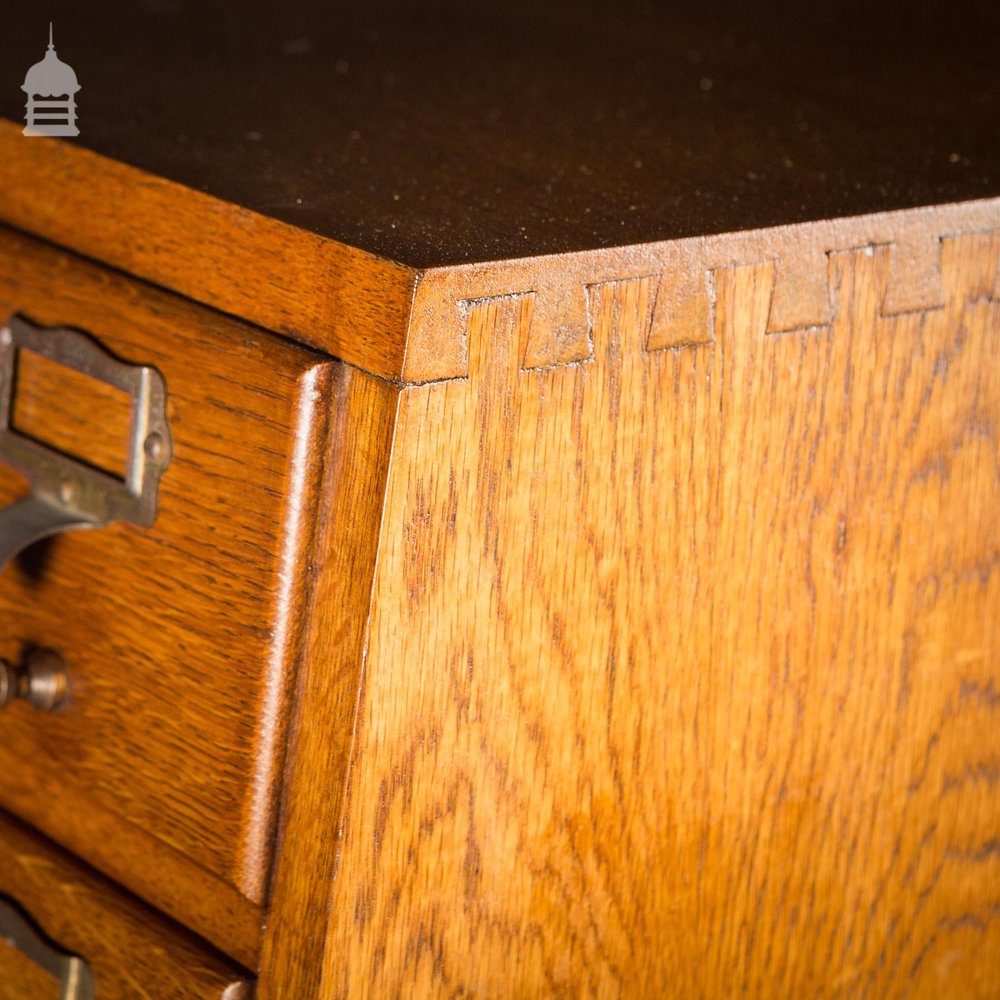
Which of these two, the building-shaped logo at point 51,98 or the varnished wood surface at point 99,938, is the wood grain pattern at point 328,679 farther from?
the building-shaped logo at point 51,98

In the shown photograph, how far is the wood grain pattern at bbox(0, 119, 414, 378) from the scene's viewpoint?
1.35ft

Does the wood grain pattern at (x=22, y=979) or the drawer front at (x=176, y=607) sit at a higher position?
the drawer front at (x=176, y=607)

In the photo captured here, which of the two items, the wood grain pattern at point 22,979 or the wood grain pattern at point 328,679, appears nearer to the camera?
the wood grain pattern at point 328,679

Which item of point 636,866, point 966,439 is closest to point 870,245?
point 966,439

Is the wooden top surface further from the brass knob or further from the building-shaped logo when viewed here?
the brass knob

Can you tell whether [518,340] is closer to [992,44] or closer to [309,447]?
[309,447]

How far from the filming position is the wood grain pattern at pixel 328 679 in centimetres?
42

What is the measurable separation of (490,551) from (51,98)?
0.25m

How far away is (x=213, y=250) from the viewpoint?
0.45m

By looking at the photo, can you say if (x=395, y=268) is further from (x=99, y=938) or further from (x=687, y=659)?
(x=99, y=938)

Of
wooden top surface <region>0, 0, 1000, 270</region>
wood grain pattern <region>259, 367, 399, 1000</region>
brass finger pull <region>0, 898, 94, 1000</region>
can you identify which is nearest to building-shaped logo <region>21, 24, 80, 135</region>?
wooden top surface <region>0, 0, 1000, 270</region>

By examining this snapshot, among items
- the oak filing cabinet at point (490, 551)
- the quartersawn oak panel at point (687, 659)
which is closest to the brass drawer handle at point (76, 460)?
the oak filing cabinet at point (490, 551)

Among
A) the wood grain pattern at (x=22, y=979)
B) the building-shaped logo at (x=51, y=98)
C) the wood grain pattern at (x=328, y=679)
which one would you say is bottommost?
the wood grain pattern at (x=22, y=979)

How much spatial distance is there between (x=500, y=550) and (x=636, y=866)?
0.14m
